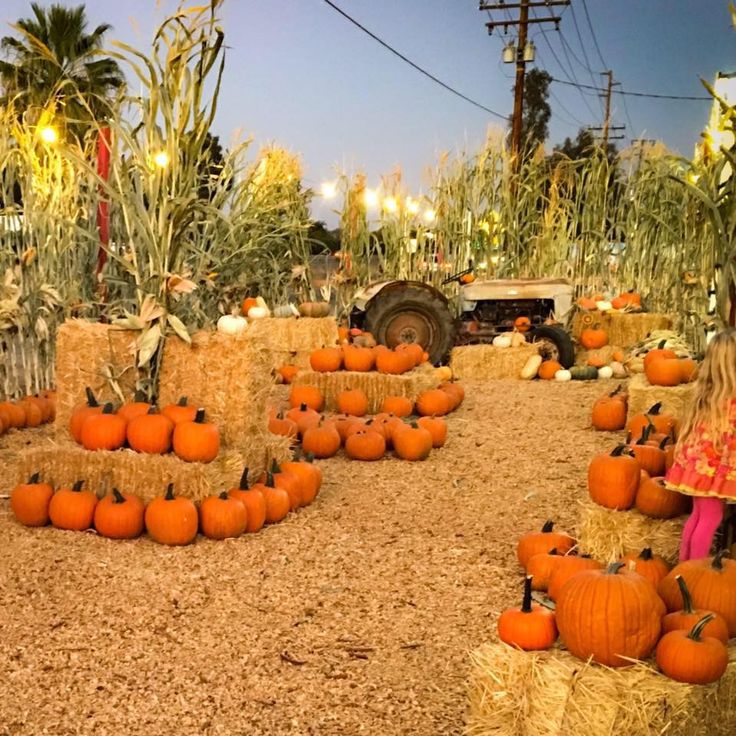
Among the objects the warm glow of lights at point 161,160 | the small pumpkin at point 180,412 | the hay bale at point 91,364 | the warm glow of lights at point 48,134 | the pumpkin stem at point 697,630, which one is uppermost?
the warm glow of lights at point 48,134

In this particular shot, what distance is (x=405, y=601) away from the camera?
341 centimetres

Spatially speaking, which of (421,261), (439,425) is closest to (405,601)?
(439,425)

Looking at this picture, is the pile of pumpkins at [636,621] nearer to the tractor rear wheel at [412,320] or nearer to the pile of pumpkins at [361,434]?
the pile of pumpkins at [361,434]

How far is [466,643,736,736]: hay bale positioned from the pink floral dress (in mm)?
974

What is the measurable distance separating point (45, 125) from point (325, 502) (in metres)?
4.19

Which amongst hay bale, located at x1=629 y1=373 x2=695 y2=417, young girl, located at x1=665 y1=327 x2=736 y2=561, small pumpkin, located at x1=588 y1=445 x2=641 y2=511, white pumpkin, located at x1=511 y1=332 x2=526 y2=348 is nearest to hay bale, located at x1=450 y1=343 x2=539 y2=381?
white pumpkin, located at x1=511 y1=332 x2=526 y2=348

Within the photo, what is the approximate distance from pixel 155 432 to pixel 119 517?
439 millimetres

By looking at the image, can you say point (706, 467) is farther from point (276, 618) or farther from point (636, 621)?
point (276, 618)

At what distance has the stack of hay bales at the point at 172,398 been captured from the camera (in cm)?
412

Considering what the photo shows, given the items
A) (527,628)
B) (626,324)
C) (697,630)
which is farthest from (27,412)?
(626,324)

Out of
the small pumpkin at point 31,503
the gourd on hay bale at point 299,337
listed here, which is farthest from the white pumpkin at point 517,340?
the small pumpkin at point 31,503

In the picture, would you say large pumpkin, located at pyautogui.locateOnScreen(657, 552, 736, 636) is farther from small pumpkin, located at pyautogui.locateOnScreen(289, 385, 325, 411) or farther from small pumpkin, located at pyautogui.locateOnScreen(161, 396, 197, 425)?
small pumpkin, located at pyautogui.locateOnScreen(289, 385, 325, 411)

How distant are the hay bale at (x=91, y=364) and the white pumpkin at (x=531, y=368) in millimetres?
5806

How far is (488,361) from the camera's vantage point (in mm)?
9648
